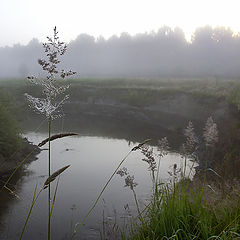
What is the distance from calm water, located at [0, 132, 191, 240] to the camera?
13992 mm

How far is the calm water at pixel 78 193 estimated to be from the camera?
45.9 feet

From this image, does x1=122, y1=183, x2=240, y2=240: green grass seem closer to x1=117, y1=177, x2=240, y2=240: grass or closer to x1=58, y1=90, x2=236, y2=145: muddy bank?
x1=117, y1=177, x2=240, y2=240: grass

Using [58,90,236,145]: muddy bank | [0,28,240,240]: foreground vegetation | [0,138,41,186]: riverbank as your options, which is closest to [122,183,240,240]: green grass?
[0,28,240,240]: foreground vegetation

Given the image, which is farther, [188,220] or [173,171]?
[173,171]

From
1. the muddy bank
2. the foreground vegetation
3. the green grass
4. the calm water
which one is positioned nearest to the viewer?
the foreground vegetation

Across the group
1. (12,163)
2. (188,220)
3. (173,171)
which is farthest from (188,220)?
(12,163)

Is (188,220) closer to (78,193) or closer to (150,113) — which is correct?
(78,193)

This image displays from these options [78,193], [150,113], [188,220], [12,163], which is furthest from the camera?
[150,113]

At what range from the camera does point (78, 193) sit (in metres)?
18.3

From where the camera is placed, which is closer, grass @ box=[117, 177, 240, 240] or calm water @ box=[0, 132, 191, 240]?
grass @ box=[117, 177, 240, 240]

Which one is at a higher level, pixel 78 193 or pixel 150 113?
pixel 150 113

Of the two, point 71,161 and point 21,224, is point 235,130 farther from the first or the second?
point 21,224

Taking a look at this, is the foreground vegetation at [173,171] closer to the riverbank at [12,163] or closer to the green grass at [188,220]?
the green grass at [188,220]

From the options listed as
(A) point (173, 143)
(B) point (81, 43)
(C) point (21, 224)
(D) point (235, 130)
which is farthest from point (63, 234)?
(B) point (81, 43)
